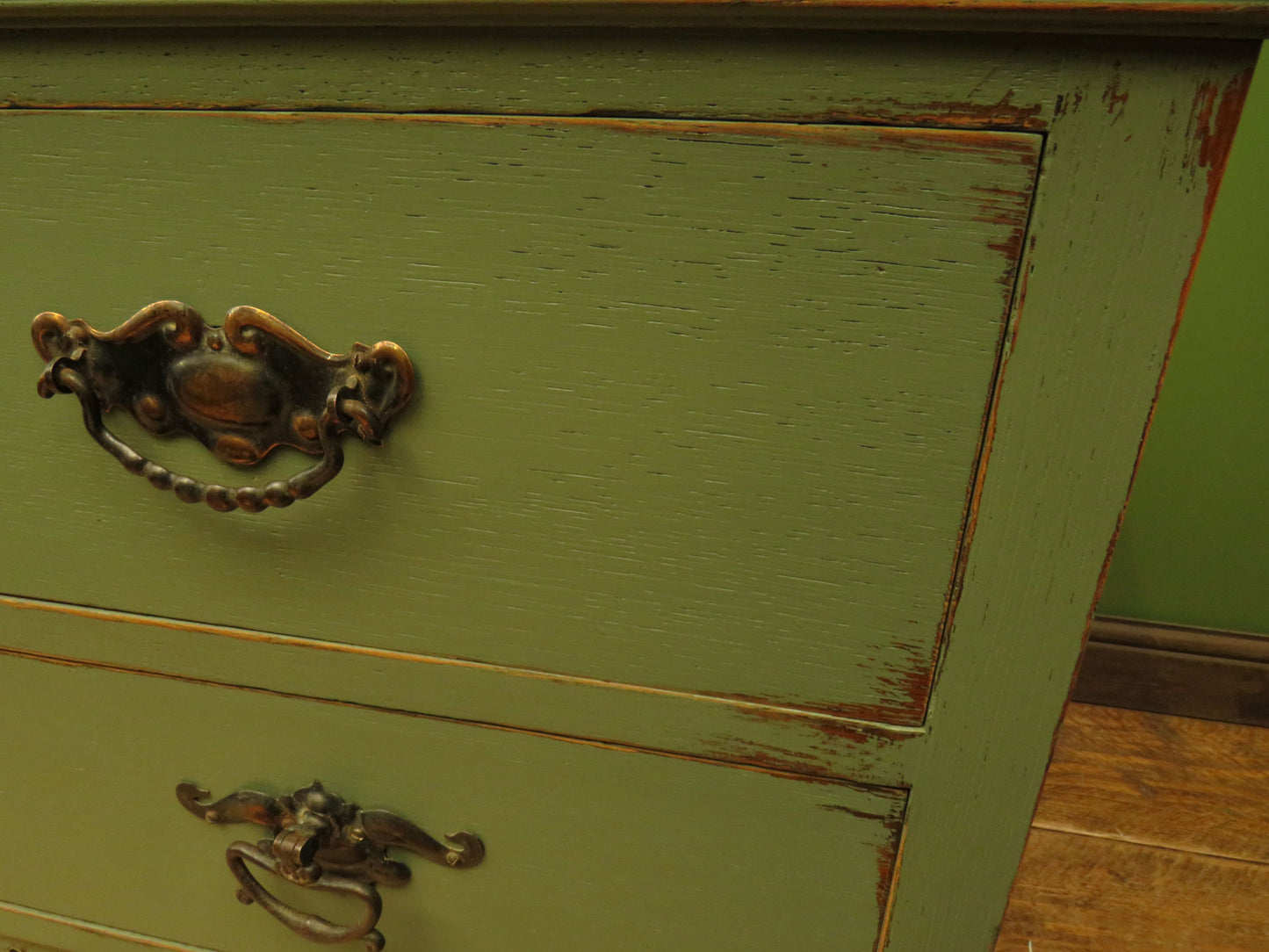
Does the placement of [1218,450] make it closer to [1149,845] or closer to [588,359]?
[1149,845]

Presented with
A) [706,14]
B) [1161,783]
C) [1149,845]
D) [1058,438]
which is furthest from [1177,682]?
[706,14]

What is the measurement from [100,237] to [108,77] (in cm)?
6

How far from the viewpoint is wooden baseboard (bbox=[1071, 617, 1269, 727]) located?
3.31ft

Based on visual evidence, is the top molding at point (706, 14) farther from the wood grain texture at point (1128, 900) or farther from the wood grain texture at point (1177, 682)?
the wood grain texture at point (1177, 682)

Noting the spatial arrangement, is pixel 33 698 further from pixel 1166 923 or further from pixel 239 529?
pixel 1166 923

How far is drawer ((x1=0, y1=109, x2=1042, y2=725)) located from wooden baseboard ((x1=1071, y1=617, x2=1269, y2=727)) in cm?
82

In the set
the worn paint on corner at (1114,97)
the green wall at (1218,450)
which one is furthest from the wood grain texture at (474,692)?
the green wall at (1218,450)

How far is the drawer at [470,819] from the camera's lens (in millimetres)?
406

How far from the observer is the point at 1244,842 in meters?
0.84

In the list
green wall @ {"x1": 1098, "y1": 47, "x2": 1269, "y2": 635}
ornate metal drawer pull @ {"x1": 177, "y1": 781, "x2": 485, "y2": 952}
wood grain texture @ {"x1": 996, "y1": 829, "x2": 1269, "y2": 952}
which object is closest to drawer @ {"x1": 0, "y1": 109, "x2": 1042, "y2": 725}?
ornate metal drawer pull @ {"x1": 177, "y1": 781, "x2": 485, "y2": 952}

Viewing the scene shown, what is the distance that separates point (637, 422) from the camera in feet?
1.09

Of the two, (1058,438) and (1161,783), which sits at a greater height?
(1058,438)

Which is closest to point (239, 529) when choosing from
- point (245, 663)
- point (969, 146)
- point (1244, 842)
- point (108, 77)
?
point (245, 663)

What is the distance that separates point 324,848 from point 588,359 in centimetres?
31
